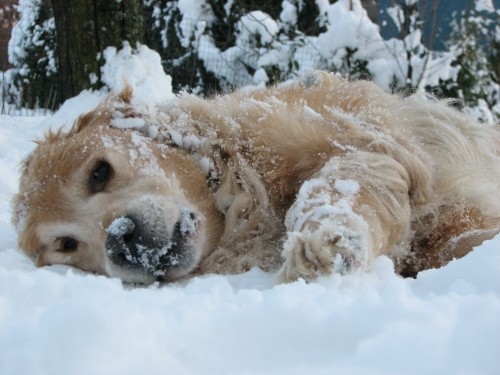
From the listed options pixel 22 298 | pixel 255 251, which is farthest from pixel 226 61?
pixel 22 298

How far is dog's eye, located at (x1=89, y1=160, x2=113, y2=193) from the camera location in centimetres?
239

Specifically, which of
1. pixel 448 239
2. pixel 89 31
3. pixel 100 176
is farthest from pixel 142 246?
pixel 89 31

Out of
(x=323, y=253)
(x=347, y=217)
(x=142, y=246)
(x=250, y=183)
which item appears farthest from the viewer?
(x=250, y=183)

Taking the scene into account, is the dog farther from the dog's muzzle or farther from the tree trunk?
the tree trunk

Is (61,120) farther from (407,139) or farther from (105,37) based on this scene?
(407,139)

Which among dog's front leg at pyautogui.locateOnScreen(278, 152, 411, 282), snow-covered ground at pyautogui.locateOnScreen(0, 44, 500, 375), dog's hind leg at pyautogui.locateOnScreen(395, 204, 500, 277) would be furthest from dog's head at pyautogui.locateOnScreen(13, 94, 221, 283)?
dog's hind leg at pyautogui.locateOnScreen(395, 204, 500, 277)

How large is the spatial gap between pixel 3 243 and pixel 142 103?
909 mm

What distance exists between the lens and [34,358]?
39.9 inches

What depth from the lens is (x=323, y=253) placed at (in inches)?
67.8

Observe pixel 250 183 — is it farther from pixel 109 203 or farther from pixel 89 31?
pixel 89 31

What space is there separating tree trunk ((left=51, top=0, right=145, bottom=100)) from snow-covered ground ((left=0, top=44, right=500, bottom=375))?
14.0ft

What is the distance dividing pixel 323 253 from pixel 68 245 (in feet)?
4.08

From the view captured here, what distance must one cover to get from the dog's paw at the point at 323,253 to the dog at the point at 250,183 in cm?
11

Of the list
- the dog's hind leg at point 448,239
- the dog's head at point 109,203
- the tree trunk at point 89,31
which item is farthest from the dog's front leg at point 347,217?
the tree trunk at point 89,31
